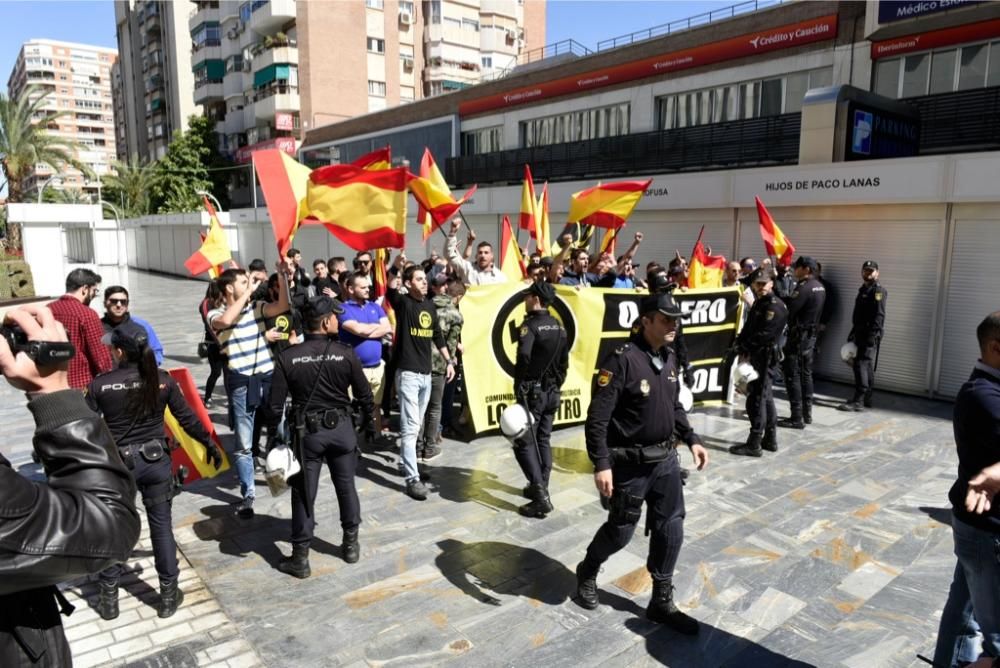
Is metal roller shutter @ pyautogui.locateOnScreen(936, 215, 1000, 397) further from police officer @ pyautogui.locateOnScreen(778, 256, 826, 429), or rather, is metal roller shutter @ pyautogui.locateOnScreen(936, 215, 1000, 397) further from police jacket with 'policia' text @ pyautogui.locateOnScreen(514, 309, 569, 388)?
police jacket with 'policia' text @ pyautogui.locateOnScreen(514, 309, 569, 388)

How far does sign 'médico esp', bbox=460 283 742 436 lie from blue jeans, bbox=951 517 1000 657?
4399 millimetres

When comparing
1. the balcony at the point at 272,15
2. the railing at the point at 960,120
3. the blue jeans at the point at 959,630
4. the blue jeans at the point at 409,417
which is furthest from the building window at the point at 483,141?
the blue jeans at the point at 959,630

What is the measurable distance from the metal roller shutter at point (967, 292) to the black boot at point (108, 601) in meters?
10.4

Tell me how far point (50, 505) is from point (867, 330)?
993 centimetres

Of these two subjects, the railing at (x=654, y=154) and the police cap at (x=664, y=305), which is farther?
the railing at (x=654, y=154)

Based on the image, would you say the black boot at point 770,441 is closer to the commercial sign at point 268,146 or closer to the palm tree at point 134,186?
the commercial sign at point 268,146

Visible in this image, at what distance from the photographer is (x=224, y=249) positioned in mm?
12039

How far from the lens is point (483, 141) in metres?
30.5

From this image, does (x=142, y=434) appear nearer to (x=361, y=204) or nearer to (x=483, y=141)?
(x=361, y=204)

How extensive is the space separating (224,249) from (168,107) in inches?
2626

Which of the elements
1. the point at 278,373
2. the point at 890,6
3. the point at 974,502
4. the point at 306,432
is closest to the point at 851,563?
the point at 974,502

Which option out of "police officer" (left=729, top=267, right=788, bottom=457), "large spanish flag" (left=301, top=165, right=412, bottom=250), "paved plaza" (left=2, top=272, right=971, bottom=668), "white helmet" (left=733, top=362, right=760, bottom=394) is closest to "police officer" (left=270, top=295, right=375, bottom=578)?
"paved plaza" (left=2, top=272, right=971, bottom=668)

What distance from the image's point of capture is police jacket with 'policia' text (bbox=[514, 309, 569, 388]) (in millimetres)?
5652

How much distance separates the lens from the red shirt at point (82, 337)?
5.74 m
